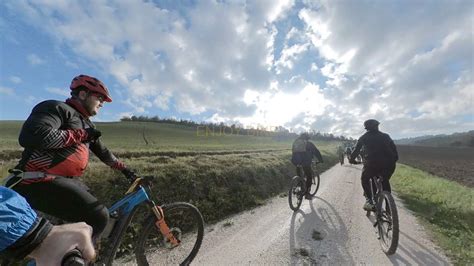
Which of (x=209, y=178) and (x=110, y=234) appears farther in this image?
(x=209, y=178)

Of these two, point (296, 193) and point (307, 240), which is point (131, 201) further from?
point (296, 193)

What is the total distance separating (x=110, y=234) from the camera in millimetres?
3674

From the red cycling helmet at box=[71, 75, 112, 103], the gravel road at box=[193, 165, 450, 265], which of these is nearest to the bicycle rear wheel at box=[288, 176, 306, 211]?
the gravel road at box=[193, 165, 450, 265]

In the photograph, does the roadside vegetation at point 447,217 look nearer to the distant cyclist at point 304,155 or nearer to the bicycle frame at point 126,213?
the distant cyclist at point 304,155

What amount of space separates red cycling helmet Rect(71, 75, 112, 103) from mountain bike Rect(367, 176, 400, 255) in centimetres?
542

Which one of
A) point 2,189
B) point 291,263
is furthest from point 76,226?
point 291,263

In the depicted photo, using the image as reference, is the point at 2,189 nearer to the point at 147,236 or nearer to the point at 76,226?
the point at 76,226

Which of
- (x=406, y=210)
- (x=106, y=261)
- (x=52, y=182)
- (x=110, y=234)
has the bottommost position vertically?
(x=406, y=210)

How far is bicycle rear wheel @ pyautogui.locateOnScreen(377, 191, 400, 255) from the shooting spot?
16.9 ft

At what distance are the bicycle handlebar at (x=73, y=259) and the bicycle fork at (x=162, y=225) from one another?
9.97ft

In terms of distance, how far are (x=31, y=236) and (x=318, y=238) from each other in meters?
5.83

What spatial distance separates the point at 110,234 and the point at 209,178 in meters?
6.15

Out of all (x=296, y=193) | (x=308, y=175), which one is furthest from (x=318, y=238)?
(x=308, y=175)

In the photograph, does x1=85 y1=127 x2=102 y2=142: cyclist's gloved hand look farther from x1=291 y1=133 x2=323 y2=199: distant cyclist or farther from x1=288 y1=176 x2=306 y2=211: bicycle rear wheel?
x1=291 y1=133 x2=323 y2=199: distant cyclist
